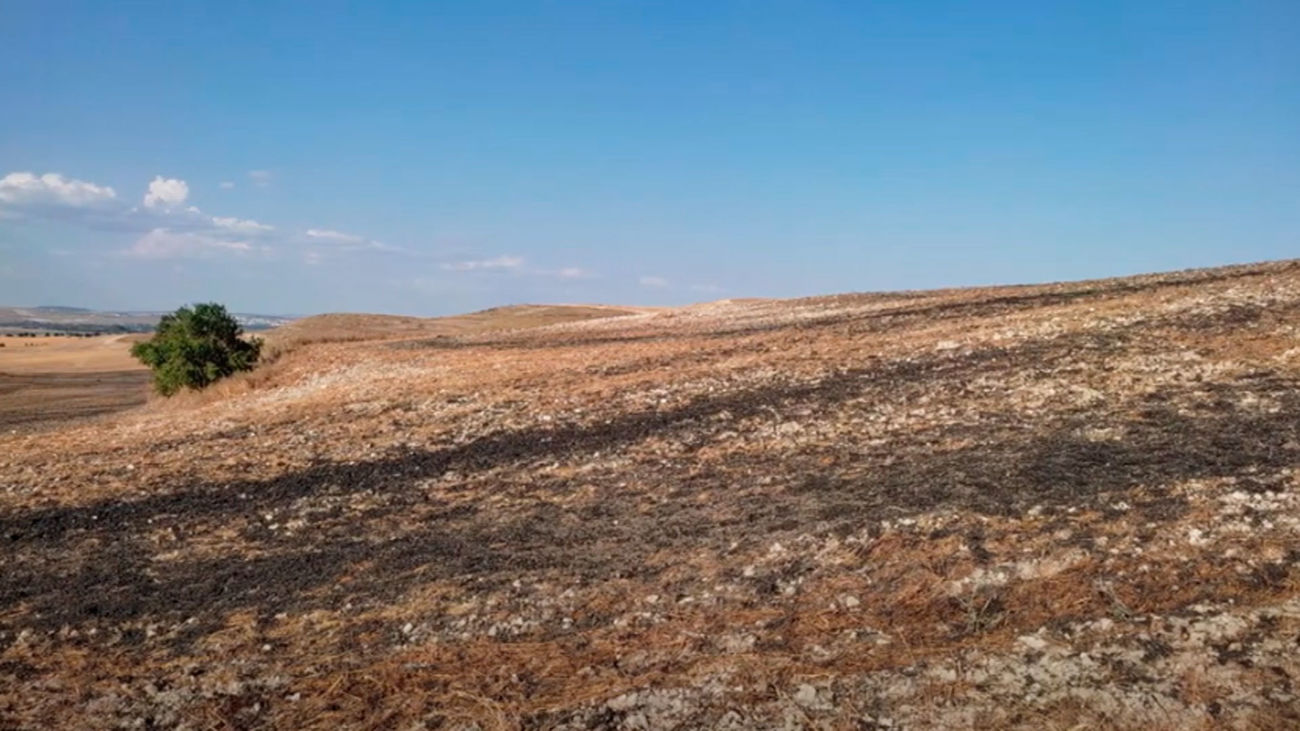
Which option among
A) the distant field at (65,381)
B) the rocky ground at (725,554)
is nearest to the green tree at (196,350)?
the distant field at (65,381)

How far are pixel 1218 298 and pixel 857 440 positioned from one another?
36.5 feet

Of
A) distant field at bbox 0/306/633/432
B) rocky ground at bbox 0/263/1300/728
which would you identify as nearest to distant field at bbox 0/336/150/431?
distant field at bbox 0/306/633/432

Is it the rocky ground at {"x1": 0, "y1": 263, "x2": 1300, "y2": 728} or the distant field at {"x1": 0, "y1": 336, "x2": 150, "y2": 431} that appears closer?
the rocky ground at {"x1": 0, "y1": 263, "x2": 1300, "y2": 728}

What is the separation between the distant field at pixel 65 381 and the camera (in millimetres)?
37938

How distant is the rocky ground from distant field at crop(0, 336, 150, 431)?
1685 cm

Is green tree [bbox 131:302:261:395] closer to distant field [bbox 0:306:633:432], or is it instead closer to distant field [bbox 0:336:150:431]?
distant field [bbox 0:306:633:432]

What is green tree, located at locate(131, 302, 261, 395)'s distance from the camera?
107ft

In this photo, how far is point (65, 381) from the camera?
64.6 m

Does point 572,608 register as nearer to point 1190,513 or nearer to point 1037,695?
point 1037,695

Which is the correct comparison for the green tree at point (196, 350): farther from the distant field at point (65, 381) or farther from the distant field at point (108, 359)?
the distant field at point (65, 381)

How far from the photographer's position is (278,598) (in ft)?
28.0

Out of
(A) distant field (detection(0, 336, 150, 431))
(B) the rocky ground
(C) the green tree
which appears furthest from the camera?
(A) distant field (detection(0, 336, 150, 431))

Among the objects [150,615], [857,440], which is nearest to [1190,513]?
[857,440]

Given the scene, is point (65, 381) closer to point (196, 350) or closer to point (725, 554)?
point (196, 350)
